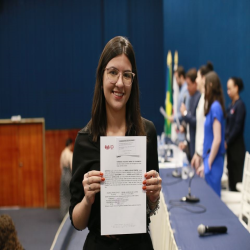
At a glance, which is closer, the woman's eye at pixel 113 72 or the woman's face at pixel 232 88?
the woman's eye at pixel 113 72

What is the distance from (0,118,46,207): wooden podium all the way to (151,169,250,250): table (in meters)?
4.81

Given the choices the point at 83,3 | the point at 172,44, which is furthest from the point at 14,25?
the point at 172,44

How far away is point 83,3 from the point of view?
303 inches

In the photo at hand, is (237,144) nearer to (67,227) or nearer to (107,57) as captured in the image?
(67,227)

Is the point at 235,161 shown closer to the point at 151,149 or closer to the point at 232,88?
the point at 232,88

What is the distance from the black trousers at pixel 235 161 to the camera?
4.89 metres

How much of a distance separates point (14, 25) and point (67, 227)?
6077 mm

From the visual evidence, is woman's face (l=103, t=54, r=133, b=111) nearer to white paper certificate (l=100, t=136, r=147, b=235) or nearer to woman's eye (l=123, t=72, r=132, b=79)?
woman's eye (l=123, t=72, r=132, b=79)

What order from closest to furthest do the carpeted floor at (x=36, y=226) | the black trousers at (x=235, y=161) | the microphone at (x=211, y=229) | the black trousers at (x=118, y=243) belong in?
the black trousers at (x=118, y=243), the microphone at (x=211, y=229), the black trousers at (x=235, y=161), the carpeted floor at (x=36, y=226)

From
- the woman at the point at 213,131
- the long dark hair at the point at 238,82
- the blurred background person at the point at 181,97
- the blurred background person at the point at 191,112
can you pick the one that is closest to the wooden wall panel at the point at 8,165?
the blurred background person at the point at 181,97

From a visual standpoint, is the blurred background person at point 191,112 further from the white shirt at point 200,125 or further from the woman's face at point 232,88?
the woman's face at point 232,88

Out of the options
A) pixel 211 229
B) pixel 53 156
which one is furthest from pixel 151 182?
pixel 53 156

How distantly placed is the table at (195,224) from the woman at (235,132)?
172cm

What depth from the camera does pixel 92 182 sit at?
1.13 metres
